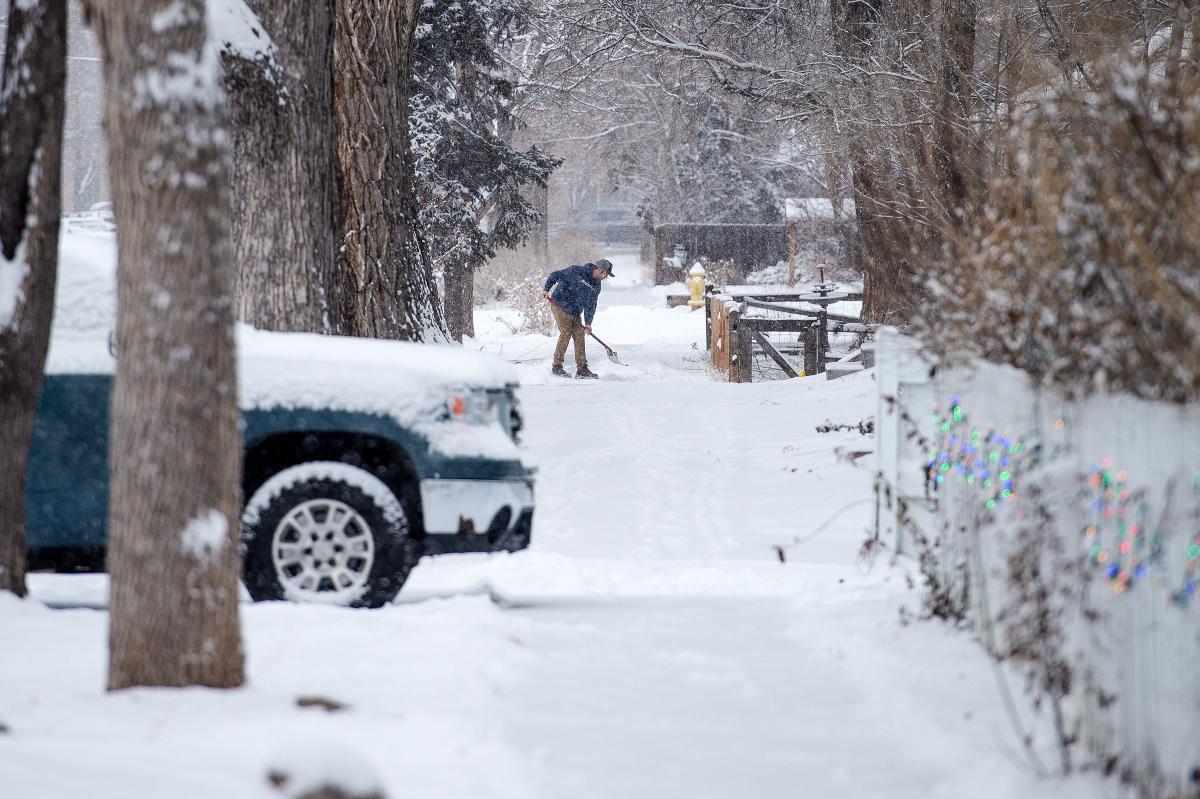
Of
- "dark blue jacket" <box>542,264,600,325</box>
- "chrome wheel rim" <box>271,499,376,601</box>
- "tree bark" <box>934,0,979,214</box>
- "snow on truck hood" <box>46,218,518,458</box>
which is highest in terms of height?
"tree bark" <box>934,0,979,214</box>

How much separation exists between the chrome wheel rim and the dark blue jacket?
13.9 m

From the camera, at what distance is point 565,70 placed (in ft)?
68.5

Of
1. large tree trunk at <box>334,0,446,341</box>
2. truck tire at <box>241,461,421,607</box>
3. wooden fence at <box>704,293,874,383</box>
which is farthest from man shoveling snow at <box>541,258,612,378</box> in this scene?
truck tire at <box>241,461,421,607</box>

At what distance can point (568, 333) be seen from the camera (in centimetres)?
2066

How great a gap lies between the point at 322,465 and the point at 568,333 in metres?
14.5

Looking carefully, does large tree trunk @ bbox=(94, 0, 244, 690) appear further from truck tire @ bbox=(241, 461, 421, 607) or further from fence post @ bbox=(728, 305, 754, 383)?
fence post @ bbox=(728, 305, 754, 383)

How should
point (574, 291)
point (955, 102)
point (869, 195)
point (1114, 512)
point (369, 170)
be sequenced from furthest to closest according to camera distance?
point (574, 291), point (869, 195), point (955, 102), point (369, 170), point (1114, 512)

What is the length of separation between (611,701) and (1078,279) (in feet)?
7.46

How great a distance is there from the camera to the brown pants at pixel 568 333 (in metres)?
20.3

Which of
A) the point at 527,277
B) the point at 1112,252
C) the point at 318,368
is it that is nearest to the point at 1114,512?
the point at 1112,252

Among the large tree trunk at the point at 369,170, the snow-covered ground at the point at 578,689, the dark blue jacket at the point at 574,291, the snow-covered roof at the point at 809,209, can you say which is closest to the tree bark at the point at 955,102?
the snow-covered ground at the point at 578,689

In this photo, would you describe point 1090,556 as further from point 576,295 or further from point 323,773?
point 576,295

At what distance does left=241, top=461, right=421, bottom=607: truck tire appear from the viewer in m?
6.15

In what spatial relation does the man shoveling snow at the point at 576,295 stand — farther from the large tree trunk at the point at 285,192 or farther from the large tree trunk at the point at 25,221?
the large tree trunk at the point at 25,221
